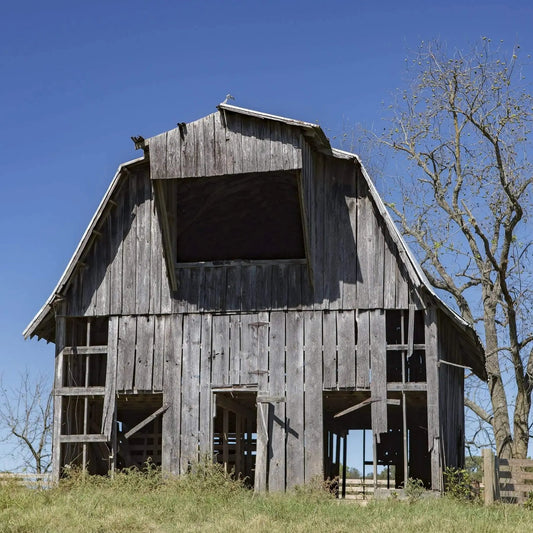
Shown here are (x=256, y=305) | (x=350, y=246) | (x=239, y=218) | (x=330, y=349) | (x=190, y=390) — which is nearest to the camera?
(x=330, y=349)

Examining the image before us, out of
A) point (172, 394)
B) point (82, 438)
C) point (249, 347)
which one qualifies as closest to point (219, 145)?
point (249, 347)

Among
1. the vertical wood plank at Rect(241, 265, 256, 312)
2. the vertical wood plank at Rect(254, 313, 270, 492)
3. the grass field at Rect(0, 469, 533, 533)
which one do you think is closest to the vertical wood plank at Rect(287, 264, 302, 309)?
the vertical wood plank at Rect(254, 313, 270, 492)

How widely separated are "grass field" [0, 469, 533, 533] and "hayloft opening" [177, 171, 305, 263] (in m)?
7.91

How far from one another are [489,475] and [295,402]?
16.2 ft

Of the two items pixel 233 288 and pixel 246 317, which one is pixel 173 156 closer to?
pixel 233 288

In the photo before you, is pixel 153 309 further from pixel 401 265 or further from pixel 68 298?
pixel 401 265

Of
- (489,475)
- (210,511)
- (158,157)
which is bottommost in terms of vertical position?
(210,511)

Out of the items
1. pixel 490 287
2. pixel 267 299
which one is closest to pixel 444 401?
pixel 267 299

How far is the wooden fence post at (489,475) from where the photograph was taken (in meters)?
22.9

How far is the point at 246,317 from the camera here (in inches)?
1003

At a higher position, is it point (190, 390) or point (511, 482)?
point (190, 390)

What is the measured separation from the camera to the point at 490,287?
37562 mm

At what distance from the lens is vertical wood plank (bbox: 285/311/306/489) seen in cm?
2428

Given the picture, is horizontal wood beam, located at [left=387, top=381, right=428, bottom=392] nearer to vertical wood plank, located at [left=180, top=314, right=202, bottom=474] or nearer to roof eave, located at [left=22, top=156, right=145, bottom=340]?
vertical wood plank, located at [left=180, top=314, right=202, bottom=474]
